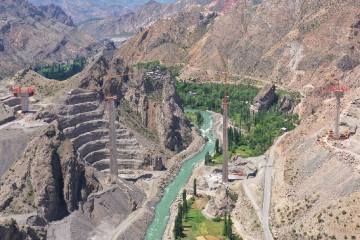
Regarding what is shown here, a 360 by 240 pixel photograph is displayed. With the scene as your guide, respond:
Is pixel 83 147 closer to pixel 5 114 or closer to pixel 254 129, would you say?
pixel 5 114

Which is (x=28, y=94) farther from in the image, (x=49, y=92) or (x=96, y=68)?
(x=96, y=68)

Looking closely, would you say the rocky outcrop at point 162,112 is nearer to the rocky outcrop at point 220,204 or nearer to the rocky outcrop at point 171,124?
Answer: the rocky outcrop at point 171,124

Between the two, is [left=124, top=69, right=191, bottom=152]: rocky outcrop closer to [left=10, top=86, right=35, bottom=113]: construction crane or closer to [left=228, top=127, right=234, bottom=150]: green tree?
[left=228, top=127, right=234, bottom=150]: green tree

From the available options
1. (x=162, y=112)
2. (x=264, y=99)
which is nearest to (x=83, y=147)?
(x=162, y=112)

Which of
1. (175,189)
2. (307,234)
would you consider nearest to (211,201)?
(175,189)

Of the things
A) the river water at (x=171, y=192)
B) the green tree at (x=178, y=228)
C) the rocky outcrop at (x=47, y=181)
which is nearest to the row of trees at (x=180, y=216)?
the green tree at (x=178, y=228)

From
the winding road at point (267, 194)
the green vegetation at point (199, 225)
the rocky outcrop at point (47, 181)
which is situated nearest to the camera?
the winding road at point (267, 194)
